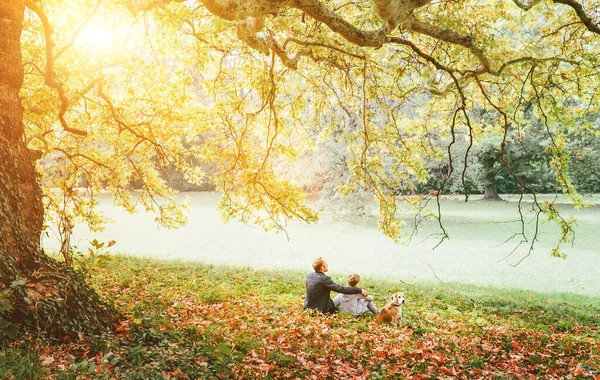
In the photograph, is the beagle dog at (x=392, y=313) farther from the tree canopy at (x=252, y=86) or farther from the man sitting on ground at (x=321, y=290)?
the tree canopy at (x=252, y=86)

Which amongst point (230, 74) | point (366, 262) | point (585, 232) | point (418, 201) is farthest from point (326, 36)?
point (585, 232)

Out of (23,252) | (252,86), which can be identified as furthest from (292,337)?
(252,86)

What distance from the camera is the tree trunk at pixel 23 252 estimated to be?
4.36m

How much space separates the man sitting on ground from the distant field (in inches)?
173

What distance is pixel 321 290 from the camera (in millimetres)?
9039

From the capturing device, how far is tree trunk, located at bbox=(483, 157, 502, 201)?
39.2m

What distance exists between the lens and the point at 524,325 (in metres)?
9.59

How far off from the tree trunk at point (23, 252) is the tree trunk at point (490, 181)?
125 ft

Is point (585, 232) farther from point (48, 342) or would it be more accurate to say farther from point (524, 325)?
point (48, 342)

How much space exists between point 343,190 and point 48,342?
668cm

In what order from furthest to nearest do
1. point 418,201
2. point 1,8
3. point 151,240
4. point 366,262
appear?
1. point 151,240
2. point 366,262
3. point 418,201
4. point 1,8

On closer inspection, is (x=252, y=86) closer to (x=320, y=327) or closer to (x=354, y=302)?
(x=354, y=302)

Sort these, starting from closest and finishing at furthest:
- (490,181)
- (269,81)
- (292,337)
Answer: (292,337), (269,81), (490,181)

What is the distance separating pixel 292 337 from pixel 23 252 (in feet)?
12.0
